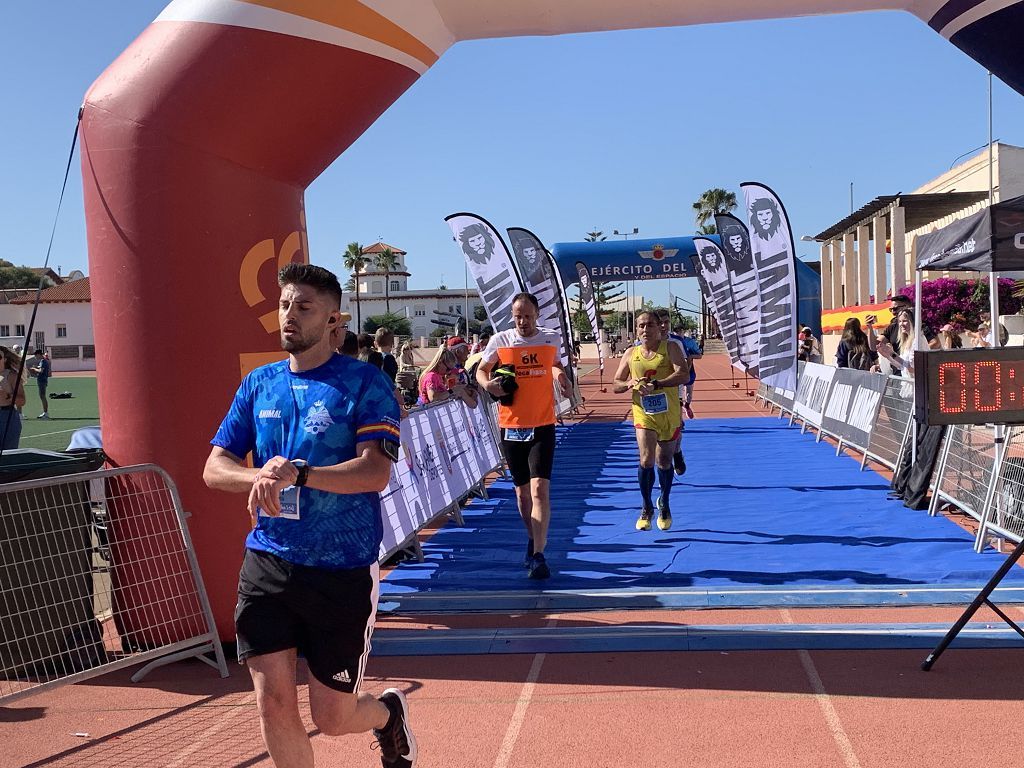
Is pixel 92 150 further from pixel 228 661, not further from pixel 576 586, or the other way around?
pixel 576 586

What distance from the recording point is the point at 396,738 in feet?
11.9

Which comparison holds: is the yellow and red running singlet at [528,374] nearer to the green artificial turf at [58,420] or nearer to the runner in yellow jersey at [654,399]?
the runner in yellow jersey at [654,399]

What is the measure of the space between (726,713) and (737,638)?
43.4 inches

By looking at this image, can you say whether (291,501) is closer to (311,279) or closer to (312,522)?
(312,522)

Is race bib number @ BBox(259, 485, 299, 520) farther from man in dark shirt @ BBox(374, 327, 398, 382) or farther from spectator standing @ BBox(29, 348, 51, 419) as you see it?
spectator standing @ BBox(29, 348, 51, 419)

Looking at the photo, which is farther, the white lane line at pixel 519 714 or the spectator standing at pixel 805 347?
the spectator standing at pixel 805 347

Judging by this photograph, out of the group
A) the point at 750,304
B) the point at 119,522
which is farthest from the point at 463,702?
the point at 750,304

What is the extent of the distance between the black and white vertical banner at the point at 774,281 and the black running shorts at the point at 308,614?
42.2 feet

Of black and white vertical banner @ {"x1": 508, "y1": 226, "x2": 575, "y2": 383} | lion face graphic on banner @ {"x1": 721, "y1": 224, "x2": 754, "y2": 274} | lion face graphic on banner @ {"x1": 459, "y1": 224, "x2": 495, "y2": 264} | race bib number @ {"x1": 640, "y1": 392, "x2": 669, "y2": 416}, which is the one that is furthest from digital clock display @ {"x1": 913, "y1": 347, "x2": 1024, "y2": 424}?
lion face graphic on banner @ {"x1": 721, "y1": 224, "x2": 754, "y2": 274}

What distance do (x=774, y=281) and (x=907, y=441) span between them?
562 centimetres

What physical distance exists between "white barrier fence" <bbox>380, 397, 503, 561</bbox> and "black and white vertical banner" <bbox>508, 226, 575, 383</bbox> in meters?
7.89

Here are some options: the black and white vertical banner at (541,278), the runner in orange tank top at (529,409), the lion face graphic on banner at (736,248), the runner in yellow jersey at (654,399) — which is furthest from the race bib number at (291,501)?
the lion face graphic on banner at (736,248)

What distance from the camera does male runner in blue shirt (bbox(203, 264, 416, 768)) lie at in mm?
3205

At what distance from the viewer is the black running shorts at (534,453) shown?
714 centimetres
